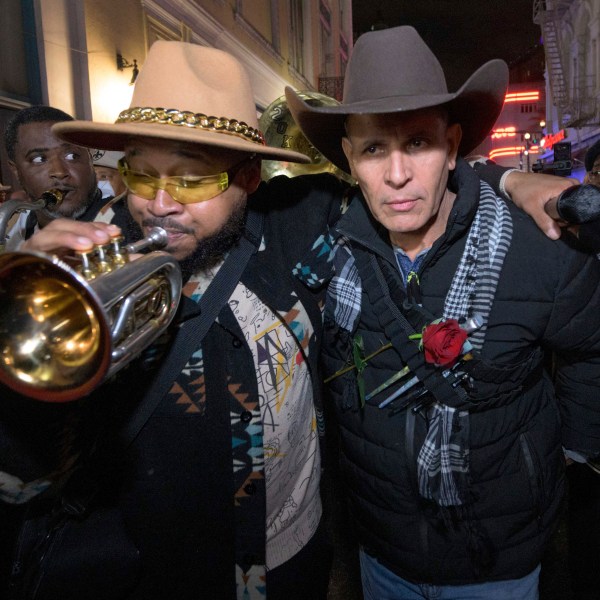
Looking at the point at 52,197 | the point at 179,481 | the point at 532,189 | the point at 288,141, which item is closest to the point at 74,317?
the point at 179,481

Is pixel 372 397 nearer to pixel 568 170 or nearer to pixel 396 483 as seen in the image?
pixel 396 483

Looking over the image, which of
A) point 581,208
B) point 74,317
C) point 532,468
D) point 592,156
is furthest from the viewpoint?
point 592,156

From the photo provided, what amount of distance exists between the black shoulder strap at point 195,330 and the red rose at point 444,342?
2.44ft

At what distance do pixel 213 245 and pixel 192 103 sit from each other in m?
0.50

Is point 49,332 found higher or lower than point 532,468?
higher

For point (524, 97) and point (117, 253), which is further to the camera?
point (524, 97)

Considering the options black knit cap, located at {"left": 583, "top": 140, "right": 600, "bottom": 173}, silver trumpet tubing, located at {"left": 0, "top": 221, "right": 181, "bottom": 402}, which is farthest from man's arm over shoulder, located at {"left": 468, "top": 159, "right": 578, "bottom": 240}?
black knit cap, located at {"left": 583, "top": 140, "right": 600, "bottom": 173}

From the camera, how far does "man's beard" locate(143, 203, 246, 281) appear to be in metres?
1.86

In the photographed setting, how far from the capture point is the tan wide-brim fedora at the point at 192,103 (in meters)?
1.77

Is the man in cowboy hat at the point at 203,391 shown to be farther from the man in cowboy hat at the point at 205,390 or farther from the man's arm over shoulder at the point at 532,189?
the man's arm over shoulder at the point at 532,189

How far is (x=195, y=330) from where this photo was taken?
6.09ft

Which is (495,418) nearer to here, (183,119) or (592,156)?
(183,119)

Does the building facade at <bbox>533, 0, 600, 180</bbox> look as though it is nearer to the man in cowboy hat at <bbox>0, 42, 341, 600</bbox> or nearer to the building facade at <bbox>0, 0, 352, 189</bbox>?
the building facade at <bbox>0, 0, 352, 189</bbox>

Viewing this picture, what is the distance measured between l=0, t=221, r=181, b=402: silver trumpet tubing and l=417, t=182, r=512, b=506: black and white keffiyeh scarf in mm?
1023
